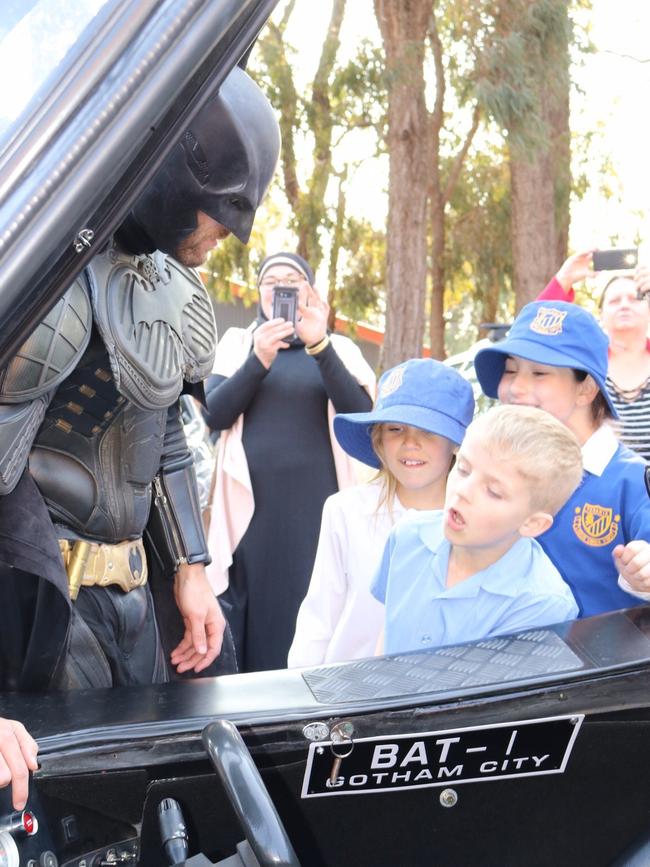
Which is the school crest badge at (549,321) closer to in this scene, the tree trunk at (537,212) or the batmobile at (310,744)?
the batmobile at (310,744)

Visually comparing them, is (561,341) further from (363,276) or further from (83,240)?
(363,276)

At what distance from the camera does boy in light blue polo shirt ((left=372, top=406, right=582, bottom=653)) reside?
1.99m

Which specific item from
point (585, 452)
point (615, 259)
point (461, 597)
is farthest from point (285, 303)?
point (461, 597)

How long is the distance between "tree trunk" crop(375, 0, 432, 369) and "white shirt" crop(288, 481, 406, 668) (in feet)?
14.7

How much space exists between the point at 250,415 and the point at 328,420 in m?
0.28

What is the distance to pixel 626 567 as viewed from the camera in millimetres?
2090

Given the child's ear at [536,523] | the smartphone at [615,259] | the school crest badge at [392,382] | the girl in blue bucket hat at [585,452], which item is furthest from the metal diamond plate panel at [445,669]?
the smartphone at [615,259]

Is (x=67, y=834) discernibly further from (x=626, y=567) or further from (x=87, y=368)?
(x=626, y=567)

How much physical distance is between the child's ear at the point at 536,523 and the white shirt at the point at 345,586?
2.14 ft

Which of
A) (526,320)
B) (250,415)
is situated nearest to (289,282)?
(250,415)

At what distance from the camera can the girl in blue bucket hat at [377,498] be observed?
8.91ft

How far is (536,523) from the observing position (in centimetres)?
208

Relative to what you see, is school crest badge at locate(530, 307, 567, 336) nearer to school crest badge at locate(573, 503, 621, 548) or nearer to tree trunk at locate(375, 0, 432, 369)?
school crest badge at locate(573, 503, 621, 548)

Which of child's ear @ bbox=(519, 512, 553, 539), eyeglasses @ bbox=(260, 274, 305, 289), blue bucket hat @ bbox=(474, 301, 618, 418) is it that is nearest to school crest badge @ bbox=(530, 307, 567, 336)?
blue bucket hat @ bbox=(474, 301, 618, 418)
